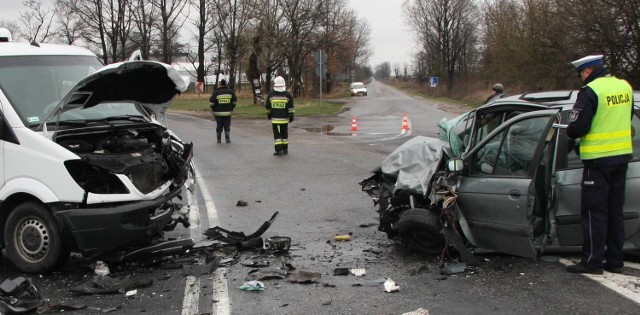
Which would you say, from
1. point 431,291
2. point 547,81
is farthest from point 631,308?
point 547,81

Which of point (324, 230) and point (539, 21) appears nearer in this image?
point (324, 230)

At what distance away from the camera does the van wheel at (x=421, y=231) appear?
5125 millimetres

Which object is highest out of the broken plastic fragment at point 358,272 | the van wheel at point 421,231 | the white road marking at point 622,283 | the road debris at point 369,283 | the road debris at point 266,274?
the van wheel at point 421,231

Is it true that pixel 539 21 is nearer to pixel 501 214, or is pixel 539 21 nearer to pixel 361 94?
pixel 501 214

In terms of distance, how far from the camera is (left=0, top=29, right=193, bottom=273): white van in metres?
4.71

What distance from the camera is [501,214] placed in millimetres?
4832

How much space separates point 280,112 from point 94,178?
8.61m

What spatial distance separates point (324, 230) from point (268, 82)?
131ft

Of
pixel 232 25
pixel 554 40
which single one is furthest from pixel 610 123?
pixel 232 25

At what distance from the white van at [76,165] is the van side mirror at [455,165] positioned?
268cm

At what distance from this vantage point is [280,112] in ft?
43.6

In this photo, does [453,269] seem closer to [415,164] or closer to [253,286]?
[415,164]

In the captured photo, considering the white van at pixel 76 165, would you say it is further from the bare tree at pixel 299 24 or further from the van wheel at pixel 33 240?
the bare tree at pixel 299 24

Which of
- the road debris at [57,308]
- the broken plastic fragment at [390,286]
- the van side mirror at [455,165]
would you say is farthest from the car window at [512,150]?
the road debris at [57,308]
